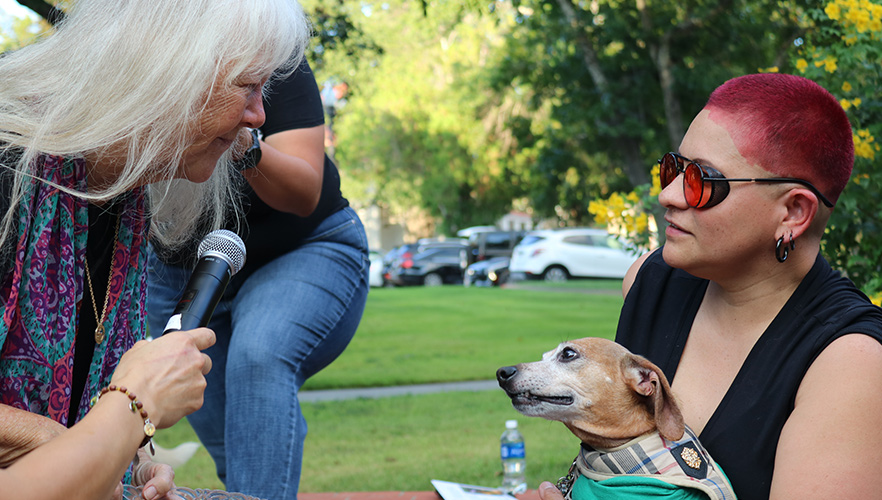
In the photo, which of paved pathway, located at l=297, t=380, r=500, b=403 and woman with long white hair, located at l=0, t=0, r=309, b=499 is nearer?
woman with long white hair, located at l=0, t=0, r=309, b=499

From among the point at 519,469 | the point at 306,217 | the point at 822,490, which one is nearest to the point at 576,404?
the point at 822,490

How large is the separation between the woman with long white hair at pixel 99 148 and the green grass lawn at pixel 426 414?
165 inches

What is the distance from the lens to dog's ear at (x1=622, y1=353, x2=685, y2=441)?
6.96 feet

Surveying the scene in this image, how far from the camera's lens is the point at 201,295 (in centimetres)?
198

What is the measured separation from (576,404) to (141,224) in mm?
1376

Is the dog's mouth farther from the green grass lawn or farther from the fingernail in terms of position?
the green grass lawn

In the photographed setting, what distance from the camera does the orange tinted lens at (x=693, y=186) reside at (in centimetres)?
217

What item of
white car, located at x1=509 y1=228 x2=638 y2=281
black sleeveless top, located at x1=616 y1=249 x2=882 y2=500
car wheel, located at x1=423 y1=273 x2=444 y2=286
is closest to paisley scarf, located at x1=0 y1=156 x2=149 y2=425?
black sleeveless top, located at x1=616 y1=249 x2=882 y2=500

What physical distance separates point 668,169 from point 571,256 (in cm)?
2567

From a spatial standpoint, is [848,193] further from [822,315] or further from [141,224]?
[141,224]

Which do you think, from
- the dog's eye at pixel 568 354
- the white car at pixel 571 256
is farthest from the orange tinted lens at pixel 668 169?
the white car at pixel 571 256

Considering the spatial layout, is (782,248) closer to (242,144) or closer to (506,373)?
(506,373)

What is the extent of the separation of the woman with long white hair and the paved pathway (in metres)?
7.51

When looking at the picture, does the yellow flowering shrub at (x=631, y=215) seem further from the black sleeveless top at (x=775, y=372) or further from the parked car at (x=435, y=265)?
the parked car at (x=435, y=265)
